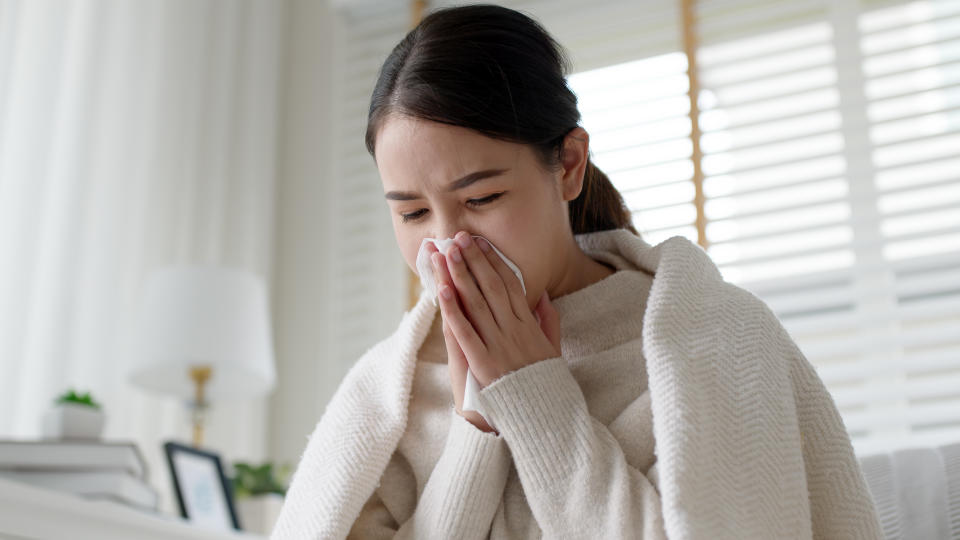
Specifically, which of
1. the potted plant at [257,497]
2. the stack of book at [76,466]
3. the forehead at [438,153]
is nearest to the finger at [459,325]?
the forehead at [438,153]

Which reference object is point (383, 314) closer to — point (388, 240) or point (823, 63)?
point (388, 240)

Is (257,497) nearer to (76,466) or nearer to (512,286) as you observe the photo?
(76,466)

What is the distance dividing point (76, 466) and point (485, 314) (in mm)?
816

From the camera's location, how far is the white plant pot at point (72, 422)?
168 cm

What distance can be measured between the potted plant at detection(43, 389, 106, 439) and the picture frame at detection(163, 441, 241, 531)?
0.41 feet

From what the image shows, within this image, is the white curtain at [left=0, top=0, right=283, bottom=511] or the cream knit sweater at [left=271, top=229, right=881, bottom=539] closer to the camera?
the cream knit sweater at [left=271, top=229, right=881, bottom=539]

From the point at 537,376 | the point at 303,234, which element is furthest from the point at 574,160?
the point at 303,234

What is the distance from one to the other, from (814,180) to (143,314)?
167 centimetres

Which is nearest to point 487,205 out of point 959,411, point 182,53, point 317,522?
point 317,522

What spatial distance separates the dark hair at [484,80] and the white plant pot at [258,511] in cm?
119

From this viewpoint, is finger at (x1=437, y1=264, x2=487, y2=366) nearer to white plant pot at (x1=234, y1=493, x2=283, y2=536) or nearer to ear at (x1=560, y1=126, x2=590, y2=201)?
ear at (x1=560, y1=126, x2=590, y2=201)

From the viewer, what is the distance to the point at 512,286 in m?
1.00

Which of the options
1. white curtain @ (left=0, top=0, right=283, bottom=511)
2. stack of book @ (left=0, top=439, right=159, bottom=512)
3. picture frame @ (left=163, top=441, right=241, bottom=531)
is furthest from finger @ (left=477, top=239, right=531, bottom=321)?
white curtain @ (left=0, top=0, right=283, bottom=511)

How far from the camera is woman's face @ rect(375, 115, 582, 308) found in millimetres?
970
